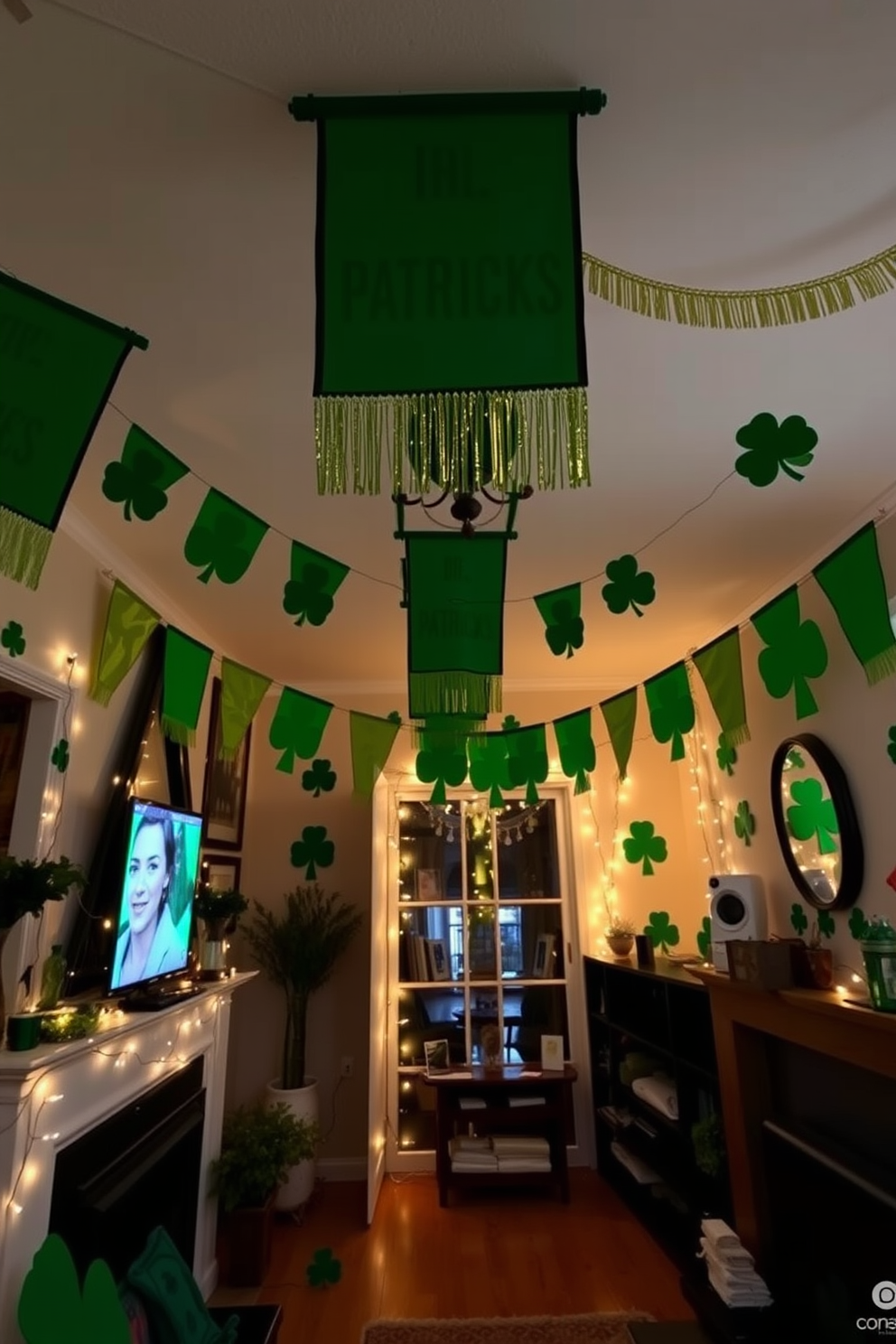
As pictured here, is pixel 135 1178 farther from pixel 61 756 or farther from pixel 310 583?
pixel 310 583

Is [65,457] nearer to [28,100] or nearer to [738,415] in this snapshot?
[28,100]

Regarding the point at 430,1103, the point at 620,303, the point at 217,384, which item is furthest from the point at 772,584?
the point at 430,1103

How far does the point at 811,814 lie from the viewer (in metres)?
2.64

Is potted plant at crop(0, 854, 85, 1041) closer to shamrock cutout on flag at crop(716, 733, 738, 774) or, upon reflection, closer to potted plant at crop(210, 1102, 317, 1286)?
potted plant at crop(210, 1102, 317, 1286)

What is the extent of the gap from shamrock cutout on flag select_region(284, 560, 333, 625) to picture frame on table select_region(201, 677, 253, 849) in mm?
1706

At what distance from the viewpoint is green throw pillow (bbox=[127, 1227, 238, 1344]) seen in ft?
5.93

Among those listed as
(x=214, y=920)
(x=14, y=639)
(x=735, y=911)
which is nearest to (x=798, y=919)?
(x=735, y=911)

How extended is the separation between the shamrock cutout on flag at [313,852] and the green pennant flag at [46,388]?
2970 mm

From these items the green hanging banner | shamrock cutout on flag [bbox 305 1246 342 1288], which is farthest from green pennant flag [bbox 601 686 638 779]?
shamrock cutout on flag [bbox 305 1246 342 1288]

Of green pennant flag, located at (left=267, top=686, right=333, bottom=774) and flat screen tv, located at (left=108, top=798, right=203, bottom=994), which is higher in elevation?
green pennant flag, located at (left=267, top=686, right=333, bottom=774)

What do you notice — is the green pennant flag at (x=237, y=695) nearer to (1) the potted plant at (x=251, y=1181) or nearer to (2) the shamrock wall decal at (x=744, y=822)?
(1) the potted plant at (x=251, y=1181)

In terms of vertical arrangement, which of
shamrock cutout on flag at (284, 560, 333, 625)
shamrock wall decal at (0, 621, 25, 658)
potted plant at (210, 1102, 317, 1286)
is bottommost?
potted plant at (210, 1102, 317, 1286)

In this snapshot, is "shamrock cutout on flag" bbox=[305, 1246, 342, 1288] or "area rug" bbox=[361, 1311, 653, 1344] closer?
"area rug" bbox=[361, 1311, 653, 1344]

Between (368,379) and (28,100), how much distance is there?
0.73 metres
